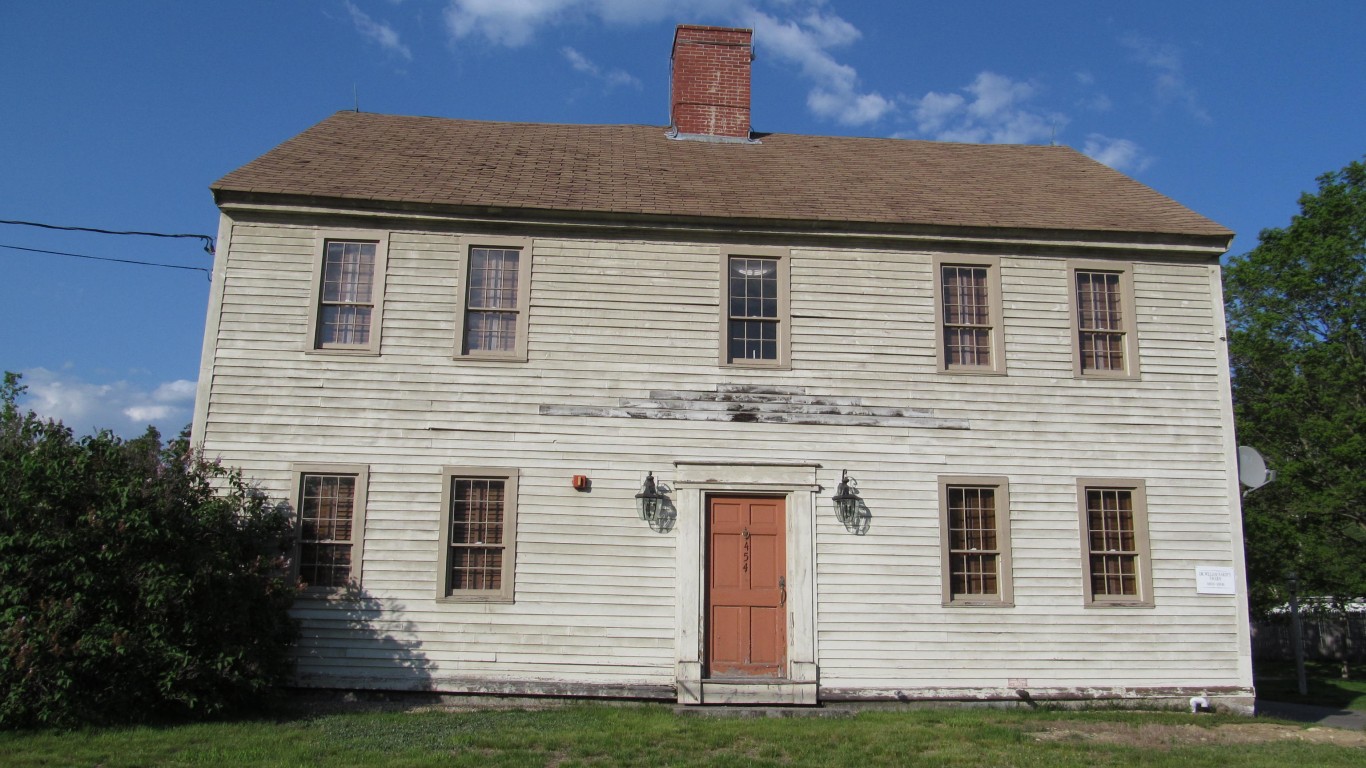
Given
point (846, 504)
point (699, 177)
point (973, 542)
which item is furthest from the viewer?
point (699, 177)

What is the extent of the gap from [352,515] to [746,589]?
4.67 m

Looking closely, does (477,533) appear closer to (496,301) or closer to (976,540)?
(496,301)

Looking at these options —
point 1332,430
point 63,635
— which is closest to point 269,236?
point 63,635

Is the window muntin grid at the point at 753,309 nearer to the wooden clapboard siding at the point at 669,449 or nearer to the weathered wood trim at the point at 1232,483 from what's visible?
the wooden clapboard siding at the point at 669,449

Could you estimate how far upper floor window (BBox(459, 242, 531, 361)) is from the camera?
39.3 feet

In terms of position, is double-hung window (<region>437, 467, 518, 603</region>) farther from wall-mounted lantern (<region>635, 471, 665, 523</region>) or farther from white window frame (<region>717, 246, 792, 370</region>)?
white window frame (<region>717, 246, 792, 370</region>)

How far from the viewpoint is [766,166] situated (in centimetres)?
1457

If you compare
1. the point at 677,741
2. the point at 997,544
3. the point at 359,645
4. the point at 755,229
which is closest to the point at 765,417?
the point at 755,229

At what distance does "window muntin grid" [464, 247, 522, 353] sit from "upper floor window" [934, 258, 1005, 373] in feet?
17.5

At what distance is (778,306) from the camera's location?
12352 millimetres

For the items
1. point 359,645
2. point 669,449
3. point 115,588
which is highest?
point 669,449

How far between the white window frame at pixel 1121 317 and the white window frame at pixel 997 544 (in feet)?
6.20

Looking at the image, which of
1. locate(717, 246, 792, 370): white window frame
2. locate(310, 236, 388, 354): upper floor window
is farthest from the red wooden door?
locate(310, 236, 388, 354): upper floor window

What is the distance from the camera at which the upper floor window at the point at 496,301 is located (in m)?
12.0
